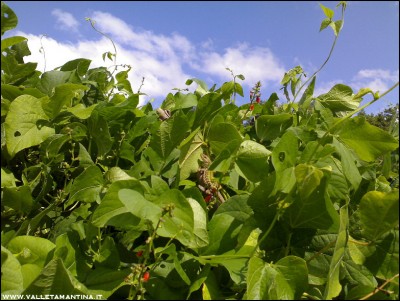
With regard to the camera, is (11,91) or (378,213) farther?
(11,91)

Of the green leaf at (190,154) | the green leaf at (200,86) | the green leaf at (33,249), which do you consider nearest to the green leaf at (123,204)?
the green leaf at (33,249)

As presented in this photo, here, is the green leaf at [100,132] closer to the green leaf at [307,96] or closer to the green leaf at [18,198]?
the green leaf at [18,198]

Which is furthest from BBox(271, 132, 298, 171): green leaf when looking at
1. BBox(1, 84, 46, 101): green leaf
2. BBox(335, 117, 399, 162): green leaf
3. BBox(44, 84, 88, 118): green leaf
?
BBox(1, 84, 46, 101): green leaf

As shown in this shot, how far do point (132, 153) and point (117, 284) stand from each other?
35 centimetres

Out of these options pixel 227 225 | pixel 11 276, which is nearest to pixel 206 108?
pixel 227 225

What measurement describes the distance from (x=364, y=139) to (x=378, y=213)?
21cm

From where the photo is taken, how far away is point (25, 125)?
81 cm

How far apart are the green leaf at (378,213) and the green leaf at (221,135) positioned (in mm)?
303

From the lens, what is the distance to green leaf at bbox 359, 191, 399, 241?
63cm

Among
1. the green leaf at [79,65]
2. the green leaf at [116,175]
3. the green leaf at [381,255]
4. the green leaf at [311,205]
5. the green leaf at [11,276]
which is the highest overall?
the green leaf at [79,65]

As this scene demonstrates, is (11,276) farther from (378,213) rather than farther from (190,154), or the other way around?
(378,213)

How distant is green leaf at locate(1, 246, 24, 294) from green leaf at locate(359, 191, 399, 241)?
561 mm

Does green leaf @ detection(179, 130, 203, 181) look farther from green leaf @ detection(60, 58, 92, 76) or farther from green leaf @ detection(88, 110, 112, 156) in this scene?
green leaf @ detection(60, 58, 92, 76)

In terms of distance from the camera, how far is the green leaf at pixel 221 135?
0.89 metres
